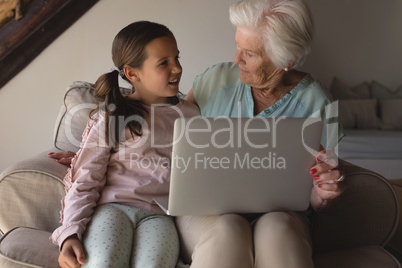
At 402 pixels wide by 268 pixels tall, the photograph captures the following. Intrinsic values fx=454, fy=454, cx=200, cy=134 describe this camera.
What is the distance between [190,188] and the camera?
3.92 feet

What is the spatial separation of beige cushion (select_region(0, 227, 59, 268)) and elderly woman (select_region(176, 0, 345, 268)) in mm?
401

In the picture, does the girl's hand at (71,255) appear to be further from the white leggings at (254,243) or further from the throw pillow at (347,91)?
the throw pillow at (347,91)

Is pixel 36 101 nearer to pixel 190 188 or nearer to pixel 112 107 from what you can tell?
pixel 112 107

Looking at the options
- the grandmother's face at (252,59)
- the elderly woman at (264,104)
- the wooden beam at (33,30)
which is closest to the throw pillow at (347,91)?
the wooden beam at (33,30)

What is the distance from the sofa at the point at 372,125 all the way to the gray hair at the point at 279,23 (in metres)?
2.11

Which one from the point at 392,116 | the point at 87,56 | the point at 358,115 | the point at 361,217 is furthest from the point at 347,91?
the point at 361,217

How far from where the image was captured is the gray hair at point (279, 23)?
1.50 metres

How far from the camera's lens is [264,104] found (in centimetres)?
165

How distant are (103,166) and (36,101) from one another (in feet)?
4.97

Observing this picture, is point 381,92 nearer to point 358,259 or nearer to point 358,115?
point 358,115

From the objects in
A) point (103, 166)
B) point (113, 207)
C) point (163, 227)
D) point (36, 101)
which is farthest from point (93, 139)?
point (36, 101)

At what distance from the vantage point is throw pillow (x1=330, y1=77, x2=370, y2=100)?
174 inches

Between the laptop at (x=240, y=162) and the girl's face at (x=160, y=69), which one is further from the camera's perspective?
the girl's face at (x=160, y=69)

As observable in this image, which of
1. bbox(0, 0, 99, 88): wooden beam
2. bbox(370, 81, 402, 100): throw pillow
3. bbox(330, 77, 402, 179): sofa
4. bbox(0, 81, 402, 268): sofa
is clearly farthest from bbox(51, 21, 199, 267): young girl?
bbox(370, 81, 402, 100): throw pillow
